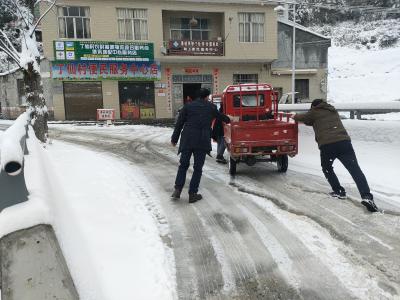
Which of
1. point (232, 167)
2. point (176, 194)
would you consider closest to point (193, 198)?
point (176, 194)

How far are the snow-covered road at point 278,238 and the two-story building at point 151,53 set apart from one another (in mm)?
16897

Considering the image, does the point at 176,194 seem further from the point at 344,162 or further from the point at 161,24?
the point at 161,24

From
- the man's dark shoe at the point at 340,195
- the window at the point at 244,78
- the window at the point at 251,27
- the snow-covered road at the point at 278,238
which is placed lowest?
the snow-covered road at the point at 278,238

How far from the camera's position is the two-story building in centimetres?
2352

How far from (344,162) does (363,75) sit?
4022 cm

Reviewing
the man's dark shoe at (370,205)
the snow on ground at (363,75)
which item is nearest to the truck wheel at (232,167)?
the man's dark shoe at (370,205)

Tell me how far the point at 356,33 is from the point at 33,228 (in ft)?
175

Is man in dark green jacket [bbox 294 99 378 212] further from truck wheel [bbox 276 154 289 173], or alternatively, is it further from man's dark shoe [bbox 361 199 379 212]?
truck wheel [bbox 276 154 289 173]

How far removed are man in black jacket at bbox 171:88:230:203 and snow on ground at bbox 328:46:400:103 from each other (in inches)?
1239

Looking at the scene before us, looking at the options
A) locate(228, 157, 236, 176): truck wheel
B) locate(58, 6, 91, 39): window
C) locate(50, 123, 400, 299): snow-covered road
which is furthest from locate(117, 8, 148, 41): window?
locate(228, 157, 236, 176): truck wheel

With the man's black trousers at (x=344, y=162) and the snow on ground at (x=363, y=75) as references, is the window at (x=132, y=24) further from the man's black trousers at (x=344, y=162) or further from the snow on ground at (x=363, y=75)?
the man's black trousers at (x=344, y=162)

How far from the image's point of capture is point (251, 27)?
1038 inches

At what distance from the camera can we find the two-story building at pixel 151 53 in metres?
23.5

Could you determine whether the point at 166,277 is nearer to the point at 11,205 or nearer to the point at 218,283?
the point at 218,283
